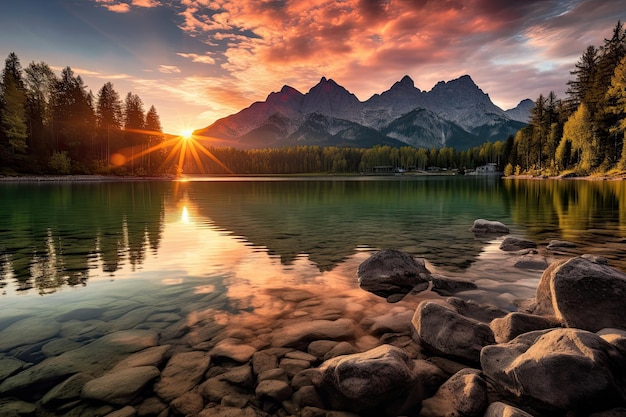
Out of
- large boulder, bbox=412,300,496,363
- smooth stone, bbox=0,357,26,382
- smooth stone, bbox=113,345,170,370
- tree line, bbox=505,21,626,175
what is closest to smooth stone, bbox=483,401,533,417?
large boulder, bbox=412,300,496,363

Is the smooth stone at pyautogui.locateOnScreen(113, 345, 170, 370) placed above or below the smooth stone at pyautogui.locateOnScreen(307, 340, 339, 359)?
above

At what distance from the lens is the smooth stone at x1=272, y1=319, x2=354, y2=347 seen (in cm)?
805

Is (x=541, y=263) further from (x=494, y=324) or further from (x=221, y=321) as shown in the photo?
(x=221, y=321)

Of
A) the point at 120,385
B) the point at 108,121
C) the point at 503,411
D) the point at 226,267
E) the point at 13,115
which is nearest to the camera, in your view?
the point at 503,411

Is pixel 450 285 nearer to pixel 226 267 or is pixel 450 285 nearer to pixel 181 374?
pixel 181 374

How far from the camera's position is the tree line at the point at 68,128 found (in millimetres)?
96688

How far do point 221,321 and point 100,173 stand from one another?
421 ft

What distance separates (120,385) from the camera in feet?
20.4

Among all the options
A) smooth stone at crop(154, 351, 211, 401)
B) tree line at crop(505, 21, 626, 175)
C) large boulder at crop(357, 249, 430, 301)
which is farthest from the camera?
tree line at crop(505, 21, 626, 175)

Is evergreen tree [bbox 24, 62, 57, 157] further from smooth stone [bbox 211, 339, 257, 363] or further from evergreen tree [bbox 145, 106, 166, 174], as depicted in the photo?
smooth stone [bbox 211, 339, 257, 363]

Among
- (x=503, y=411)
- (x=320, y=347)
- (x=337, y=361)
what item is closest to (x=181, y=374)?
(x=320, y=347)

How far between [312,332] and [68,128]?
140 meters

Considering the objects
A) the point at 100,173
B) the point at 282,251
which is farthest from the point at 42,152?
the point at 282,251

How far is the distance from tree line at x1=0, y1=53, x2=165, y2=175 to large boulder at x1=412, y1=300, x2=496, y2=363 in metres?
116
